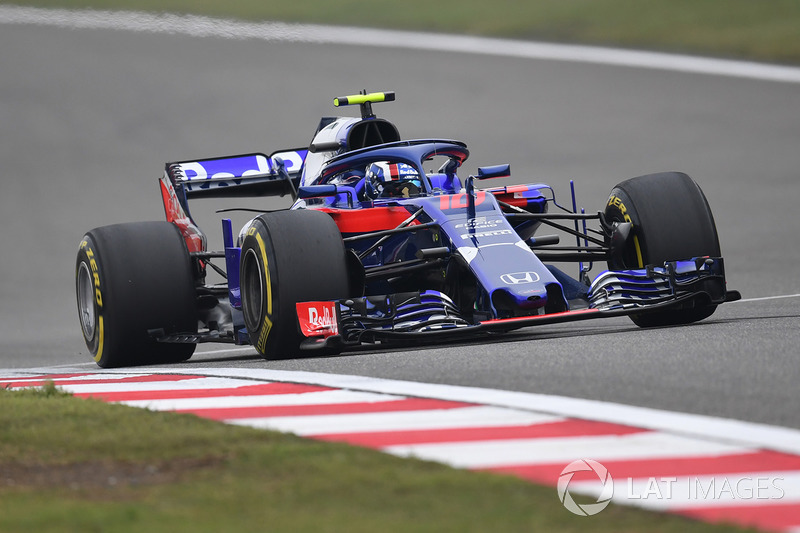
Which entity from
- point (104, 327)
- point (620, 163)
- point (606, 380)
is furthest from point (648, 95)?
point (606, 380)

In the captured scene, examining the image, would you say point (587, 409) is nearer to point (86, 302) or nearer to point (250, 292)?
point (250, 292)

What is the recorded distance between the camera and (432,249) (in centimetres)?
966

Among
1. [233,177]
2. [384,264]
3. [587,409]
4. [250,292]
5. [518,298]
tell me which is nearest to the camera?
[587,409]

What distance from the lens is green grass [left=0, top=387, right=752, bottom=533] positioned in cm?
399

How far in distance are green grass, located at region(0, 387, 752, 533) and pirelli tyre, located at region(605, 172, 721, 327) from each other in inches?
205

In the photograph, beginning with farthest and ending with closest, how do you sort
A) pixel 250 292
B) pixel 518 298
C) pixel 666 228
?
pixel 666 228, pixel 250 292, pixel 518 298

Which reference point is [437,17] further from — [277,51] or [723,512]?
[723,512]

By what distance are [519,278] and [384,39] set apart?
24.8 m

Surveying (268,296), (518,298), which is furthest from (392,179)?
(518,298)

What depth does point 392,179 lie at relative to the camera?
10.9 m

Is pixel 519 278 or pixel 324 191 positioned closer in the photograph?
pixel 519 278

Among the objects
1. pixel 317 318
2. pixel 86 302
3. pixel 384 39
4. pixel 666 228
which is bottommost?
pixel 317 318

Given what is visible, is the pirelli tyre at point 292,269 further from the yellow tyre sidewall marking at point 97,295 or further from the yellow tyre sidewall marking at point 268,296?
the yellow tyre sidewall marking at point 97,295

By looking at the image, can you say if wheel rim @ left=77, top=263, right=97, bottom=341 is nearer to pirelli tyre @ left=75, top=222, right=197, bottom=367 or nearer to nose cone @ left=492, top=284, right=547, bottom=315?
pirelli tyre @ left=75, top=222, right=197, bottom=367
